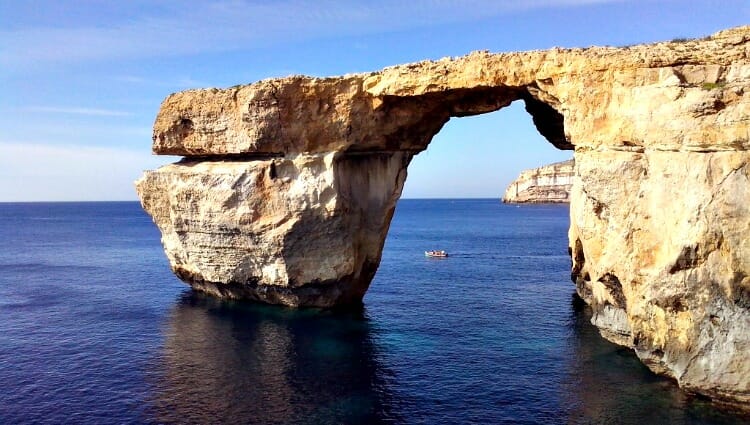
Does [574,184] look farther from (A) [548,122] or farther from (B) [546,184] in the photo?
(B) [546,184]

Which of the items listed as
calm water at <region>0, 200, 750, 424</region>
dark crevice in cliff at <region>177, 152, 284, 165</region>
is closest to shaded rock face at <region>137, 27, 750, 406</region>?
dark crevice in cliff at <region>177, 152, 284, 165</region>

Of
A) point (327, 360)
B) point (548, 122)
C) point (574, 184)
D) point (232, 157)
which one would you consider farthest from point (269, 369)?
point (548, 122)

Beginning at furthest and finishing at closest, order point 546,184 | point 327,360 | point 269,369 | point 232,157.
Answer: point 546,184
point 232,157
point 327,360
point 269,369

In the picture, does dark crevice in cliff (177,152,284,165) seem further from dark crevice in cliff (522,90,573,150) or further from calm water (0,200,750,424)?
dark crevice in cliff (522,90,573,150)

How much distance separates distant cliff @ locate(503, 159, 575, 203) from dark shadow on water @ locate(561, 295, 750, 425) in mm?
131036

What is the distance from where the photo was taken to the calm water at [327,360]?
2058 centimetres

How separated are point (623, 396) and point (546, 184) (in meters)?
153

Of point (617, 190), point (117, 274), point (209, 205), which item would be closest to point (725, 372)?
point (617, 190)

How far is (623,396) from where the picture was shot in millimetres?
21250

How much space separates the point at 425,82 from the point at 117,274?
35977mm

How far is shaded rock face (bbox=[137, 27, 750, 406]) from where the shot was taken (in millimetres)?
19609

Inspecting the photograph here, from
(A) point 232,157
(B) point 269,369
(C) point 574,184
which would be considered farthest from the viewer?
(A) point 232,157

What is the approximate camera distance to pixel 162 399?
21812 millimetres

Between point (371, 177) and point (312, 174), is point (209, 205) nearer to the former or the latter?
point (312, 174)
